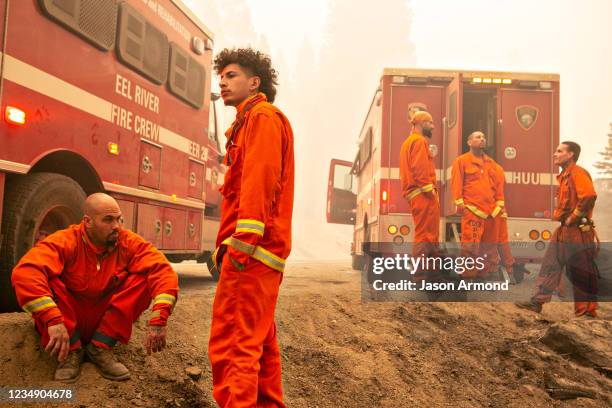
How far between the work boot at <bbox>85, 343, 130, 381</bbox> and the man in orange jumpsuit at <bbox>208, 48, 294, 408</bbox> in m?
1.19

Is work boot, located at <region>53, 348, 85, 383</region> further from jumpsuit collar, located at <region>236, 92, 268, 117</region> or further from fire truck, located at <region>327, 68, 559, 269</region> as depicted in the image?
fire truck, located at <region>327, 68, 559, 269</region>

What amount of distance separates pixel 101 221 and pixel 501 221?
6.26m

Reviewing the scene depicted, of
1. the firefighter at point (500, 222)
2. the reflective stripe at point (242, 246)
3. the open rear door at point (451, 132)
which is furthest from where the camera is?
the open rear door at point (451, 132)

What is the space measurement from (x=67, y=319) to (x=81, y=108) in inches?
93.7

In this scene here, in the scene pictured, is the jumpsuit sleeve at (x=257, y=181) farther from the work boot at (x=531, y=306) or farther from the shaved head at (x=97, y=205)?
the work boot at (x=531, y=306)

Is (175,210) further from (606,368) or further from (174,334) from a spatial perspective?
(606,368)

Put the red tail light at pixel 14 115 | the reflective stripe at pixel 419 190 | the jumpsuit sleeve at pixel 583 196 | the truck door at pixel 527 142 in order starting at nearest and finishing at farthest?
the red tail light at pixel 14 115 < the jumpsuit sleeve at pixel 583 196 < the reflective stripe at pixel 419 190 < the truck door at pixel 527 142

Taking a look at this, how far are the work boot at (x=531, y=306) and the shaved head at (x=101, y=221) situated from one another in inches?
214

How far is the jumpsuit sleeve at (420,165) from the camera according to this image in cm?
727

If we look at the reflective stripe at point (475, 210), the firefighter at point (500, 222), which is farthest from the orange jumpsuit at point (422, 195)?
the firefighter at point (500, 222)

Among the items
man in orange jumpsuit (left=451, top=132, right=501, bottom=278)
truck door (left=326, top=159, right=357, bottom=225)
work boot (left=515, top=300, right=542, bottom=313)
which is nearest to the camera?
work boot (left=515, top=300, right=542, bottom=313)

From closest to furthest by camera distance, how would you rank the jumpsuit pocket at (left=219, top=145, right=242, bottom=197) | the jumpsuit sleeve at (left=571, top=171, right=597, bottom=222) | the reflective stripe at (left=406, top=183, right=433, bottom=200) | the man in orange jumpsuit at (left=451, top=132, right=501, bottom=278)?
the jumpsuit pocket at (left=219, top=145, right=242, bottom=197)
the jumpsuit sleeve at (left=571, top=171, right=597, bottom=222)
the reflective stripe at (left=406, top=183, right=433, bottom=200)
the man in orange jumpsuit at (left=451, top=132, right=501, bottom=278)

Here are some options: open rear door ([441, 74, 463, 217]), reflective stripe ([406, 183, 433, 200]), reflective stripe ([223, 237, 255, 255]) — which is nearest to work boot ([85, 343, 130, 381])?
reflective stripe ([223, 237, 255, 255])

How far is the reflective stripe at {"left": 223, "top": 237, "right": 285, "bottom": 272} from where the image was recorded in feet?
9.14
